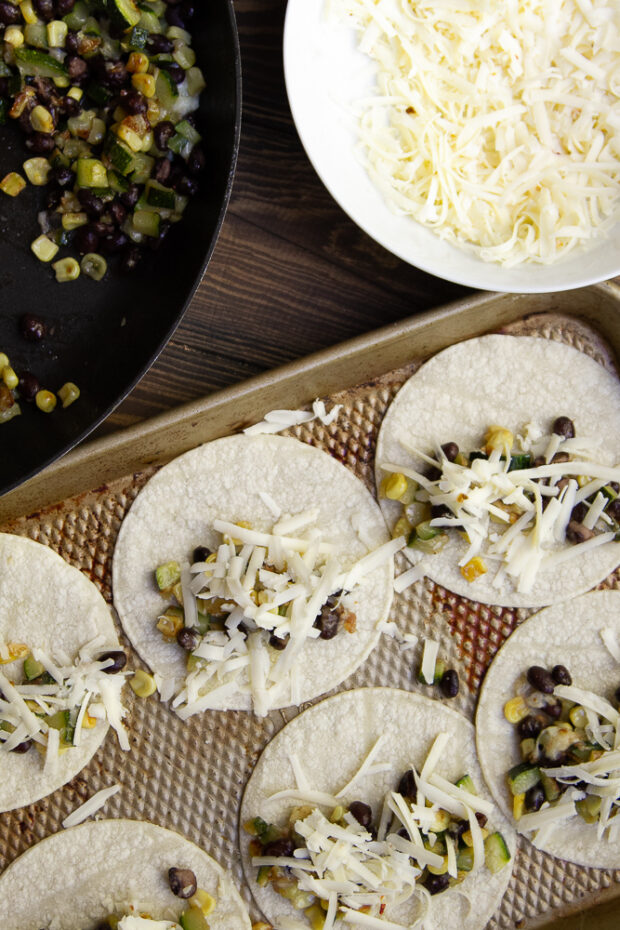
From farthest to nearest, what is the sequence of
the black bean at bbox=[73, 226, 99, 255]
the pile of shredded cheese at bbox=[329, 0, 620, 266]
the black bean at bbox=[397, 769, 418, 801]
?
the black bean at bbox=[397, 769, 418, 801] < the black bean at bbox=[73, 226, 99, 255] < the pile of shredded cheese at bbox=[329, 0, 620, 266]

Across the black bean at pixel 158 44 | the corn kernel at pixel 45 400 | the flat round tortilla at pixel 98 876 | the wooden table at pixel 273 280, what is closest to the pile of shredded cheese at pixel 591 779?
the flat round tortilla at pixel 98 876

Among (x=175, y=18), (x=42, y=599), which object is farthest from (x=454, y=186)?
(x=42, y=599)

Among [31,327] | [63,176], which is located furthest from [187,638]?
[63,176]

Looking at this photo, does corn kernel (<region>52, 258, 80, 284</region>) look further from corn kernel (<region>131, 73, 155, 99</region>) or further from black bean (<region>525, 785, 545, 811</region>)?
black bean (<region>525, 785, 545, 811</region>)

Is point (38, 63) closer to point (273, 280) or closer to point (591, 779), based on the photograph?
point (273, 280)

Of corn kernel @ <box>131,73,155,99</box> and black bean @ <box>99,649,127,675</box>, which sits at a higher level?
corn kernel @ <box>131,73,155,99</box>

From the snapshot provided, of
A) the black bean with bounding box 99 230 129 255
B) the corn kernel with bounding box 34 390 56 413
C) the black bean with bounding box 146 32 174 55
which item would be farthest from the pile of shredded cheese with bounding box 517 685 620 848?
the black bean with bounding box 146 32 174 55
